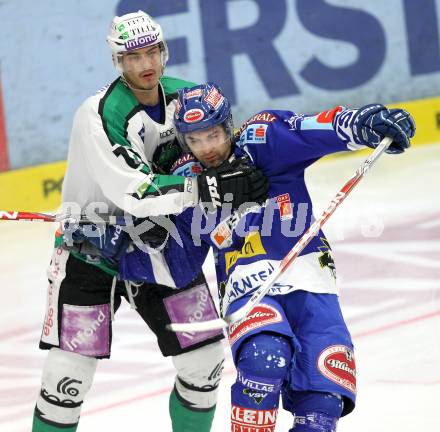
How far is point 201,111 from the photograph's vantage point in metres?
3.97

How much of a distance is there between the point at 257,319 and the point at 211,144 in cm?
55

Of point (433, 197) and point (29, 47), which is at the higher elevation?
point (29, 47)

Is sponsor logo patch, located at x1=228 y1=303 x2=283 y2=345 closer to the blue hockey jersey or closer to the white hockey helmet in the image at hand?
the blue hockey jersey

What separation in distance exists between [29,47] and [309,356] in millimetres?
4347

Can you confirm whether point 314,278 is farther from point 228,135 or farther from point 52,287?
point 52,287

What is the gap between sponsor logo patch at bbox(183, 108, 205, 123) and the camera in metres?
3.96

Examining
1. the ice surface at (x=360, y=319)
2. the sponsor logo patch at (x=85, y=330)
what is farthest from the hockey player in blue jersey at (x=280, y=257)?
the ice surface at (x=360, y=319)

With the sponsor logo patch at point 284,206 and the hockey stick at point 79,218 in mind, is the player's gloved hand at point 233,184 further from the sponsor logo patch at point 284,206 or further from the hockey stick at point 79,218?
the hockey stick at point 79,218

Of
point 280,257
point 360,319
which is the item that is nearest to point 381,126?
point 280,257

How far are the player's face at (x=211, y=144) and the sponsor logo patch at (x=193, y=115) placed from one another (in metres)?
0.04

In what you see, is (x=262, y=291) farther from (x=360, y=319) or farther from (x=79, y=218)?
(x=360, y=319)

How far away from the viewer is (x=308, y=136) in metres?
3.92

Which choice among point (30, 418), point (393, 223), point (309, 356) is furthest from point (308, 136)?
point (393, 223)

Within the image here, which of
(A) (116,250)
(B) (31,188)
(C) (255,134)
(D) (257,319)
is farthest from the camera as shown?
(B) (31,188)
